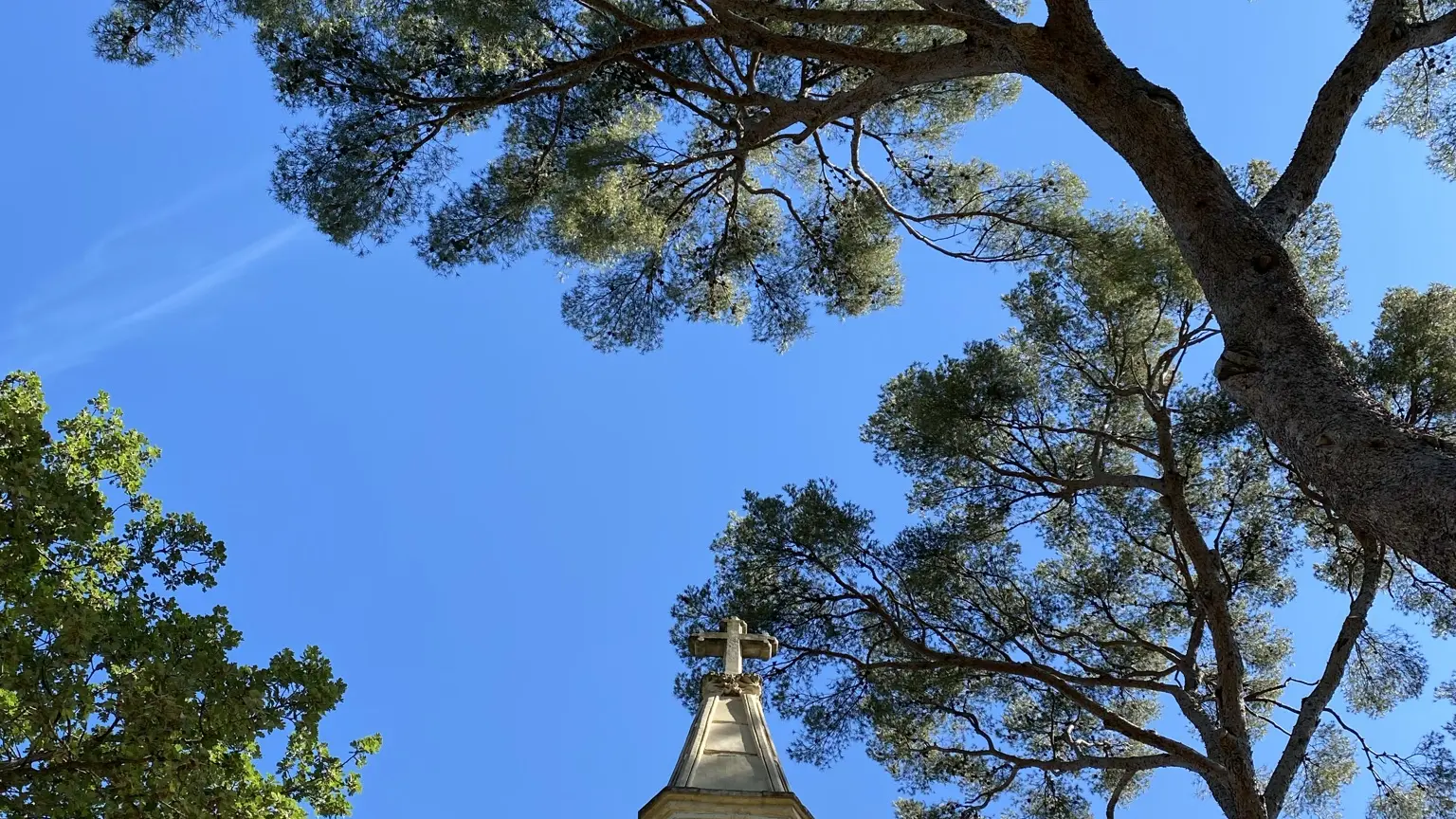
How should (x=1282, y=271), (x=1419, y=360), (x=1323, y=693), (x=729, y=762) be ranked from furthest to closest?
(x=1419, y=360)
(x=1323, y=693)
(x=729, y=762)
(x=1282, y=271)

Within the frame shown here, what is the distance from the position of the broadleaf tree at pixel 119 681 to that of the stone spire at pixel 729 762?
1.74m

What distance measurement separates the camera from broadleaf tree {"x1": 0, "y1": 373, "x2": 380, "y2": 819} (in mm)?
5211

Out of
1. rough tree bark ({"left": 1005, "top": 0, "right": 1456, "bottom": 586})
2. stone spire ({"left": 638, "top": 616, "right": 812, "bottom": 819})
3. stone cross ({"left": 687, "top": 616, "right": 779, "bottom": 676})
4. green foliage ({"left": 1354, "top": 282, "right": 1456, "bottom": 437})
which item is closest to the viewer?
rough tree bark ({"left": 1005, "top": 0, "right": 1456, "bottom": 586})

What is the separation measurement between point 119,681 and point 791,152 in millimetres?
10075

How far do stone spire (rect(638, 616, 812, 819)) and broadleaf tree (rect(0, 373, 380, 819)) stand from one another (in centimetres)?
174

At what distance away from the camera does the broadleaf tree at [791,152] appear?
517 centimetres

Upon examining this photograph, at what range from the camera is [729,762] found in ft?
19.7

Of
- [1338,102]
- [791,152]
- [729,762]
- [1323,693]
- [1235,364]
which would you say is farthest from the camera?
[791,152]

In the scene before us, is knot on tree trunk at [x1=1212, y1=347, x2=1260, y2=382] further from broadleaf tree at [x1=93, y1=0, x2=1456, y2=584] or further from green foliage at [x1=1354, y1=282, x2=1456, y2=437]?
green foliage at [x1=1354, y1=282, x2=1456, y2=437]

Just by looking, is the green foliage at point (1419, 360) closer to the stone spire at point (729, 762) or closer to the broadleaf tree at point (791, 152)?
the broadleaf tree at point (791, 152)

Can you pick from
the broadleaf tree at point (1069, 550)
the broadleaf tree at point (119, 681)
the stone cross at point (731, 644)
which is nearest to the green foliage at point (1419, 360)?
the broadleaf tree at point (1069, 550)

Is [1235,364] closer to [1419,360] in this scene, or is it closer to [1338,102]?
[1338,102]

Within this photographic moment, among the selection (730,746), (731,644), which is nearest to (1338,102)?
(731,644)

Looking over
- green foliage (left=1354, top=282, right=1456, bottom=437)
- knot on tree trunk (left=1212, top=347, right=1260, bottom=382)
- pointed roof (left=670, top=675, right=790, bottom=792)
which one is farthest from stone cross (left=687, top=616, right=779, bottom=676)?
green foliage (left=1354, top=282, right=1456, bottom=437)
